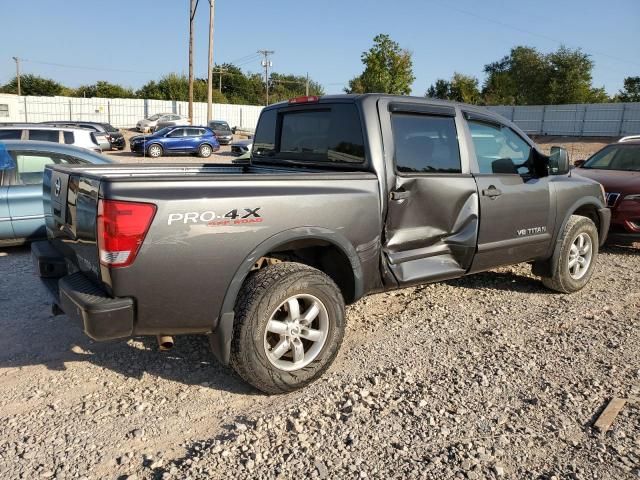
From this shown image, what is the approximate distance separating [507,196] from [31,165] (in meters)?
5.73

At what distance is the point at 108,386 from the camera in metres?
3.32

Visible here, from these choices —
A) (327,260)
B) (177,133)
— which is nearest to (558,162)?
(327,260)

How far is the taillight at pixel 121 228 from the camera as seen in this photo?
8.50ft

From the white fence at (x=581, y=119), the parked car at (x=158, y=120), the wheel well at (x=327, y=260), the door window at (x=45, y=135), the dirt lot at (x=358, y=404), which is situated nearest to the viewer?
the dirt lot at (x=358, y=404)

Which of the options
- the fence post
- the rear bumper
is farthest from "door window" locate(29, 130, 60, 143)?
the fence post

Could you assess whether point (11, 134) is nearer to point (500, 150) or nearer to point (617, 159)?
point (500, 150)

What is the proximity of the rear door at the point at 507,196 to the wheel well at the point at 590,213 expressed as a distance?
0.78 meters

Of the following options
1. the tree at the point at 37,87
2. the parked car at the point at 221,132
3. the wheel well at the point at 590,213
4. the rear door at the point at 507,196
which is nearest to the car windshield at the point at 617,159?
the wheel well at the point at 590,213

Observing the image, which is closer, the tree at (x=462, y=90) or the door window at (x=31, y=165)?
the door window at (x=31, y=165)

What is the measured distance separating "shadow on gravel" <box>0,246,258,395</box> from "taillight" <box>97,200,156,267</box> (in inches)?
37.8

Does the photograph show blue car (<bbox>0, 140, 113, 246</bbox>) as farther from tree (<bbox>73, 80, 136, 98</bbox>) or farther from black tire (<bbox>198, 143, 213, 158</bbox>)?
tree (<bbox>73, 80, 136, 98</bbox>)

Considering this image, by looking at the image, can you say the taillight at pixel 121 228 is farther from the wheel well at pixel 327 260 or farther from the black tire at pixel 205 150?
the black tire at pixel 205 150

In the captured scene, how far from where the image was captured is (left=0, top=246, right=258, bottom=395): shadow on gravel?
3492 mm

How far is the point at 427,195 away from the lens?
3883mm
